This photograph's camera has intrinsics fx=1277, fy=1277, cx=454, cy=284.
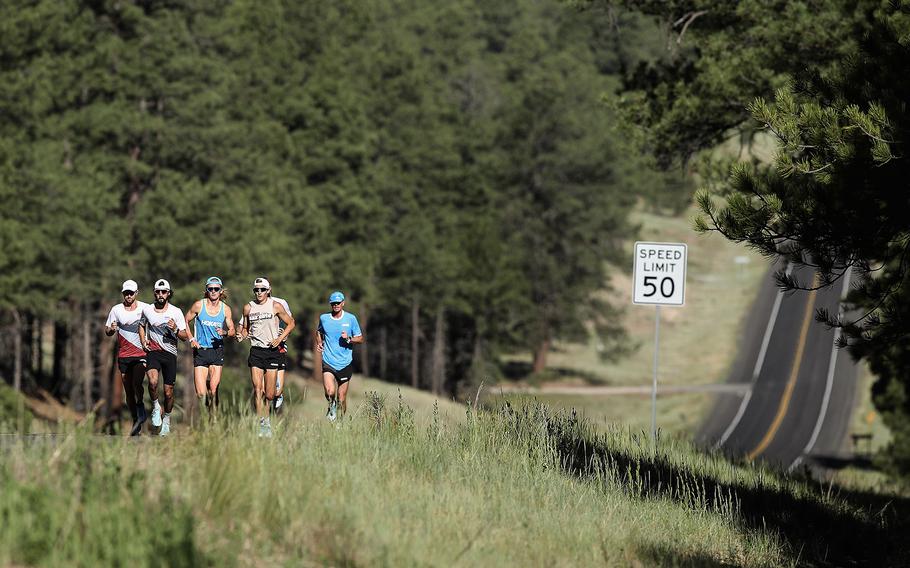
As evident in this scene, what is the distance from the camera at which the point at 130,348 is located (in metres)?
15.0

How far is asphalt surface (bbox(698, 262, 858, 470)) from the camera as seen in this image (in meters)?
58.4

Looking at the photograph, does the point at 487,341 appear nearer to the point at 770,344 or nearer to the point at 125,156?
Answer: the point at 770,344

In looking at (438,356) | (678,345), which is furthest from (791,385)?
(438,356)

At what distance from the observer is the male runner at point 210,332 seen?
48.9 feet

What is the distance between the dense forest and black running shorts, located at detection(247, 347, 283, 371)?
9308 millimetres

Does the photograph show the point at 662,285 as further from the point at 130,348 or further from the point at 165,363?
the point at 130,348

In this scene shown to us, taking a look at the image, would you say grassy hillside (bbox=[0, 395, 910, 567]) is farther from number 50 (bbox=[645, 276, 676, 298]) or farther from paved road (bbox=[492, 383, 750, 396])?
paved road (bbox=[492, 383, 750, 396])

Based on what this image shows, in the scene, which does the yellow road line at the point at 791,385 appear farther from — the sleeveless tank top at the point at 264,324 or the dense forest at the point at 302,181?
the sleeveless tank top at the point at 264,324

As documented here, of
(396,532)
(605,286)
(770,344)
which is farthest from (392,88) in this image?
(396,532)

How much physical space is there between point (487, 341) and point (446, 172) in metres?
9.65

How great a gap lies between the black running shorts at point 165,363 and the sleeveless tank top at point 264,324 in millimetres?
1008

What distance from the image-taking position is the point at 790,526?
1288 cm

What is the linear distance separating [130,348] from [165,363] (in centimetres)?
44

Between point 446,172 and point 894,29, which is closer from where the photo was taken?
point 894,29
